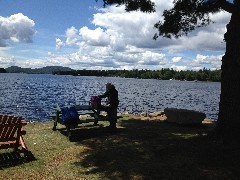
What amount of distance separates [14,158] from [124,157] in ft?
13.9

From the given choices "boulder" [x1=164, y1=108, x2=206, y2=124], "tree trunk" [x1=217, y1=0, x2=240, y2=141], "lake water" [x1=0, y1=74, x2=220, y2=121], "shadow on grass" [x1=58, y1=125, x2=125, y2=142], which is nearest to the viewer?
"tree trunk" [x1=217, y1=0, x2=240, y2=141]

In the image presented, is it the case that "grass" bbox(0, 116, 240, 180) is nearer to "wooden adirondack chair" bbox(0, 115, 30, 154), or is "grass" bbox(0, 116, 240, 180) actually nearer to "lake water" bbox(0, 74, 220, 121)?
"wooden adirondack chair" bbox(0, 115, 30, 154)

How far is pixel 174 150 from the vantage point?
38.9 ft

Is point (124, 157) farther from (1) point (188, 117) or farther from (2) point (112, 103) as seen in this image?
(1) point (188, 117)

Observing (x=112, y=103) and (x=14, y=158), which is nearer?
(x=14, y=158)

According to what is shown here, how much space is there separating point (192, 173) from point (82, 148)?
5002 millimetres

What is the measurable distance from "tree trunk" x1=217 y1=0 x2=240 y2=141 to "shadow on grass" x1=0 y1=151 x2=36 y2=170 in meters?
7.85

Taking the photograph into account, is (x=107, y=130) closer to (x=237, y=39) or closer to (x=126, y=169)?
(x=126, y=169)

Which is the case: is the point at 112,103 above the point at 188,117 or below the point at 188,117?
above

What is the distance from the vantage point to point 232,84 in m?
12.5

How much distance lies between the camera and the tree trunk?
1238cm

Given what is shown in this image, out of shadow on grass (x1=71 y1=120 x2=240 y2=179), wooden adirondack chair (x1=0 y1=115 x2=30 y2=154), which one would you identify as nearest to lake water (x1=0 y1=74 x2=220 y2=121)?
shadow on grass (x1=71 y1=120 x2=240 y2=179)

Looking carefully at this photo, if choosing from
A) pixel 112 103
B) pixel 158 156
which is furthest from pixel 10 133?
pixel 112 103

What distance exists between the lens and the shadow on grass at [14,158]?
436 inches
